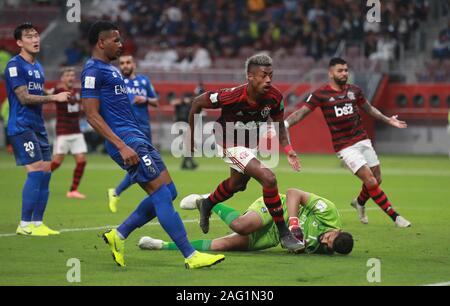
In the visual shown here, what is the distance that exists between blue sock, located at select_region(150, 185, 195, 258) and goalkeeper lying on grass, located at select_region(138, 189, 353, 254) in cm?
119

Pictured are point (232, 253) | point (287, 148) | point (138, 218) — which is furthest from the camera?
point (287, 148)

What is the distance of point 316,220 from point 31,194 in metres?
4.14

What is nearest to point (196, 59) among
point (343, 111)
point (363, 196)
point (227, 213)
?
point (343, 111)

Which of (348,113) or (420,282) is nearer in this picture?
(420,282)

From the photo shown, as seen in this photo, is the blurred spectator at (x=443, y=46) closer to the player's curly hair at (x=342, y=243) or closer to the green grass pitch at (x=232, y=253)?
the green grass pitch at (x=232, y=253)

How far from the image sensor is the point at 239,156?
37.3ft

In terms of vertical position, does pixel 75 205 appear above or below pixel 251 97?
below

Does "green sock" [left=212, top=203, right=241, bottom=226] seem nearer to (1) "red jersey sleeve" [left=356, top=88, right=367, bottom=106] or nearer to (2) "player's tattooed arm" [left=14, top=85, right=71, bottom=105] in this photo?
(2) "player's tattooed arm" [left=14, top=85, right=71, bottom=105]

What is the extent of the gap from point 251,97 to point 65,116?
8.56m

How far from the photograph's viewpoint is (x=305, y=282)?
9125mm

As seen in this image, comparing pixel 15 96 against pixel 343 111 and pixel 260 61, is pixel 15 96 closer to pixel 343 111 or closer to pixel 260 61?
pixel 260 61

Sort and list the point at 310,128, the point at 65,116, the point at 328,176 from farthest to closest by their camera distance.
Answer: the point at 310,128
the point at 328,176
the point at 65,116
